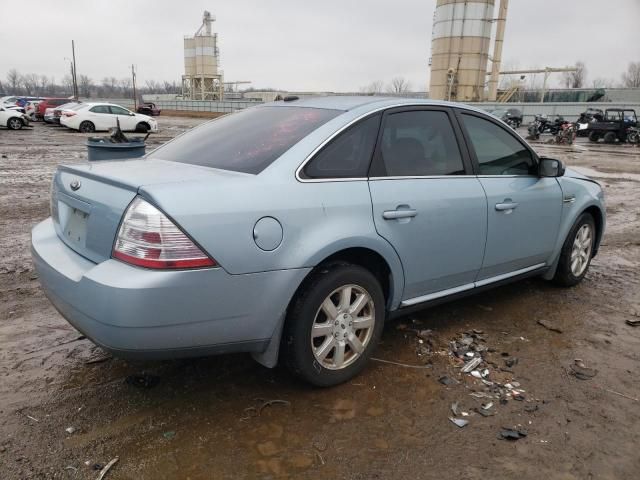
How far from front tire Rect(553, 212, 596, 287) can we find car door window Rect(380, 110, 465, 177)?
1722mm

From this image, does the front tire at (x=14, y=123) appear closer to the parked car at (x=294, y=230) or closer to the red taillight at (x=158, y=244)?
the parked car at (x=294, y=230)

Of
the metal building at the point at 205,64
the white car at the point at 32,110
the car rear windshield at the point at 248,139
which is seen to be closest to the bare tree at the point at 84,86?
the metal building at the point at 205,64

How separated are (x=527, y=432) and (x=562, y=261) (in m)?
2.45

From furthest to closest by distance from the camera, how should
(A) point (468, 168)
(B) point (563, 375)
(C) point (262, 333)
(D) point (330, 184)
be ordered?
(A) point (468, 168) < (B) point (563, 375) < (D) point (330, 184) < (C) point (262, 333)

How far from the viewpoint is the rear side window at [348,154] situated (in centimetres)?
293

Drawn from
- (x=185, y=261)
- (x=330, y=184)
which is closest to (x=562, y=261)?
(x=330, y=184)

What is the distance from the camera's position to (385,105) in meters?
3.41

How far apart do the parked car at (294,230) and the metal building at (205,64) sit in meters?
63.9

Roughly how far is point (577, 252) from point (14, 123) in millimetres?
27185

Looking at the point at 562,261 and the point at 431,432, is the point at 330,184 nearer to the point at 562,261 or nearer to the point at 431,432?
the point at 431,432

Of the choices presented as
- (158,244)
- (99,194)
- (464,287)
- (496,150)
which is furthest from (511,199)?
(99,194)

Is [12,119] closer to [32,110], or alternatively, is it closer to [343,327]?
[32,110]

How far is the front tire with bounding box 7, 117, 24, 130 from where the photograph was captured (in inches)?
983

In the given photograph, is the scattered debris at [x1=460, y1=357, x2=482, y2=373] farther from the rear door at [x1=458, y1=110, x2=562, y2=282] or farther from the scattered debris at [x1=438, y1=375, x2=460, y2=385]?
the rear door at [x1=458, y1=110, x2=562, y2=282]
